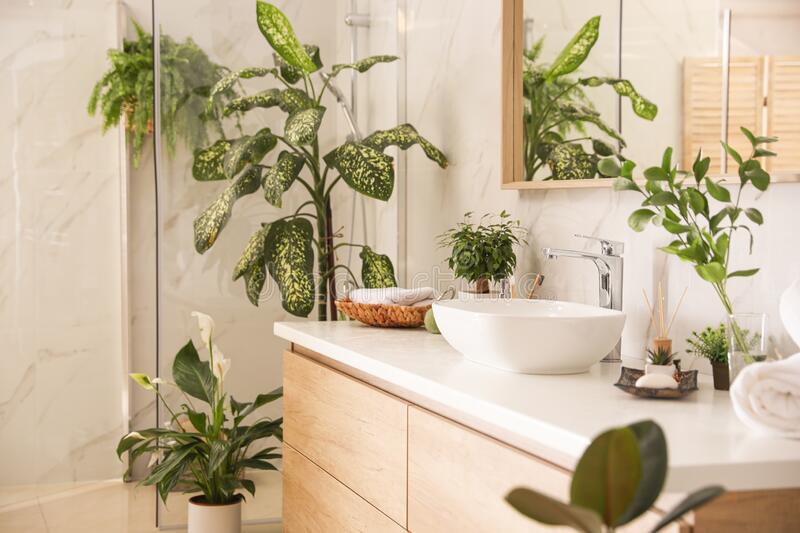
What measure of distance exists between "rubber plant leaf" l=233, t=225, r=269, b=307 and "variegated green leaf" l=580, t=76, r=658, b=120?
1262mm

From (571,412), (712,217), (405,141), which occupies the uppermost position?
(405,141)

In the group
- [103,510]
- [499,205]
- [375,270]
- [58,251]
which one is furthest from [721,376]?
[58,251]

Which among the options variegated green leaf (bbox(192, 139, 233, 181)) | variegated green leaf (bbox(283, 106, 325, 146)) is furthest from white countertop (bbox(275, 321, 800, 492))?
variegated green leaf (bbox(192, 139, 233, 181))

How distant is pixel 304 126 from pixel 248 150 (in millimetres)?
270

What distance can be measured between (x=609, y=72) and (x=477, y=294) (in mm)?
631

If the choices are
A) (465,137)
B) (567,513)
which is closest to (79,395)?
(465,137)

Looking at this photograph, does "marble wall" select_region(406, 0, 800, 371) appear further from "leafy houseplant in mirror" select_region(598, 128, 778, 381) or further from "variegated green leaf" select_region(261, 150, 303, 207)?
"variegated green leaf" select_region(261, 150, 303, 207)

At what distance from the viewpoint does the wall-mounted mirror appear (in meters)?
1.61

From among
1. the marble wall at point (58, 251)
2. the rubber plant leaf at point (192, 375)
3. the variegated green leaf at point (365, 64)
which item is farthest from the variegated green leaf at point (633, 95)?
the marble wall at point (58, 251)

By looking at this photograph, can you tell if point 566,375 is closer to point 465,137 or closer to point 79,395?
point 465,137

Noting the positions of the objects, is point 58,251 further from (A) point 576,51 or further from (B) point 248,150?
(A) point 576,51

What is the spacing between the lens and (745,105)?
1660mm

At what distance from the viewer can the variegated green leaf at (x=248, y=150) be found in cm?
289

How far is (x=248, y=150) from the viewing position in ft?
9.57
